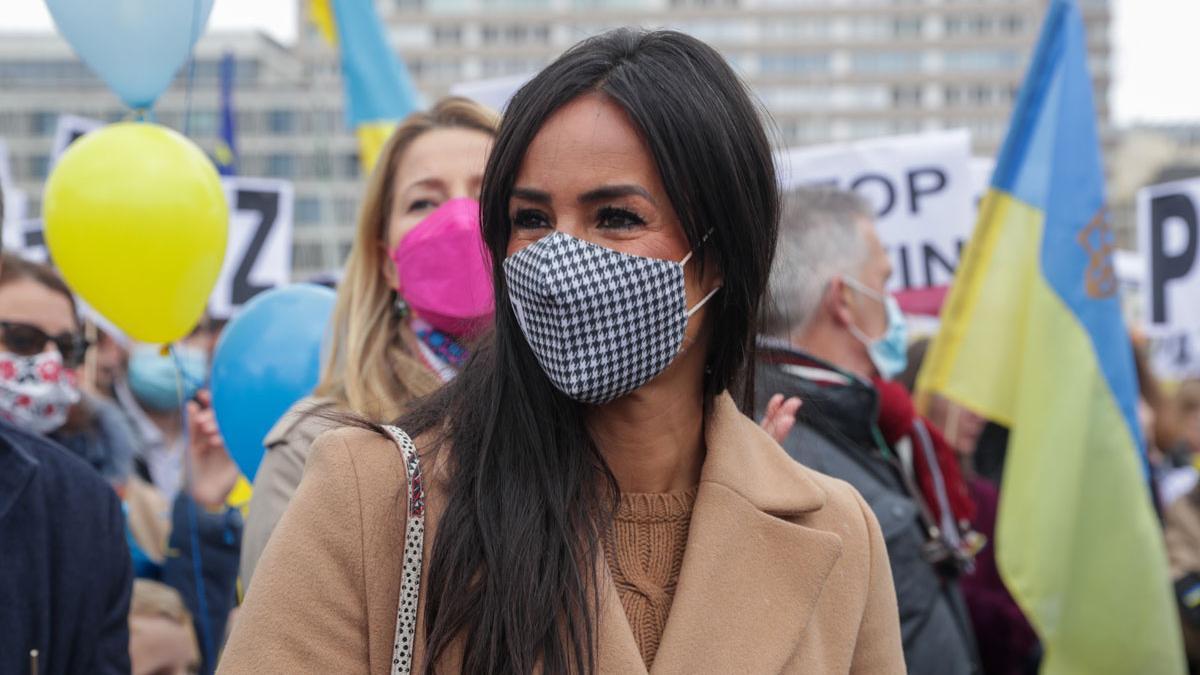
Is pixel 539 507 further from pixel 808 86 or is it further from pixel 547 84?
pixel 808 86

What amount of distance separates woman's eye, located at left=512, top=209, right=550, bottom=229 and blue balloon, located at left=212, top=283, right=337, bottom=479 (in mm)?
1372

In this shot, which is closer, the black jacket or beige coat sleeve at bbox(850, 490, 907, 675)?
beige coat sleeve at bbox(850, 490, 907, 675)

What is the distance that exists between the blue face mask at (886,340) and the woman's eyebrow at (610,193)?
2.02 meters

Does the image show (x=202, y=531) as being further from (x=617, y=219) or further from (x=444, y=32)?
(x=444, y=32)

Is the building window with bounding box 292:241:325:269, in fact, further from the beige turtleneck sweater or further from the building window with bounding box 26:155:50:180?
the beige turtleneck sweater

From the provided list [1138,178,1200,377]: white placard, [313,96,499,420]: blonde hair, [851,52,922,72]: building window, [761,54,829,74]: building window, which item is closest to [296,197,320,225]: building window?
[761,54,829,74]: building window

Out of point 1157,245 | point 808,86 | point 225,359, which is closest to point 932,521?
point 225,359

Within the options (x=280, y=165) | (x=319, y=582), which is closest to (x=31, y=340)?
(x=319, y=582)

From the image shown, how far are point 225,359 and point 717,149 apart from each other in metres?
1.80

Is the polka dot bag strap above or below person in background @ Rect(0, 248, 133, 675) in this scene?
above

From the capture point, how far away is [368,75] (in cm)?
623

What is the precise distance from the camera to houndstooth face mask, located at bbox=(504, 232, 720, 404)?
1.90 m

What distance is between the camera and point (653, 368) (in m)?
2.00

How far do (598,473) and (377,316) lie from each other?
1117mm
